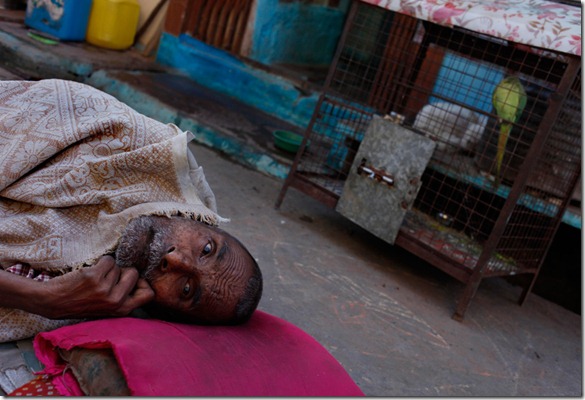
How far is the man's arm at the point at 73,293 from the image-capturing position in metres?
2.09

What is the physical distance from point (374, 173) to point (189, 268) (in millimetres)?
2261

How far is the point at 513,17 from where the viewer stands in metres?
3.65

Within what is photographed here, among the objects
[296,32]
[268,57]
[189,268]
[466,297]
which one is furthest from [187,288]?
[296,32]

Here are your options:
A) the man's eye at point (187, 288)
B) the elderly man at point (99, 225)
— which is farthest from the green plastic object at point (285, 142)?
the man's eye at point (187, 288)

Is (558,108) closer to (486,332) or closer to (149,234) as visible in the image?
(486,332)

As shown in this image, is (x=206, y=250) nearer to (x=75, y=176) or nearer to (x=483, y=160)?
(x=75, y=176)

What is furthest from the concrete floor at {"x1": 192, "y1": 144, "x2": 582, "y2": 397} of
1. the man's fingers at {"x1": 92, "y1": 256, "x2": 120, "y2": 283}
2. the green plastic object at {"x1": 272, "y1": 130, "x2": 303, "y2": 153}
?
the man's fingers at {"x1": 92, "y1": 256, "x2": 120, "y2": 283}

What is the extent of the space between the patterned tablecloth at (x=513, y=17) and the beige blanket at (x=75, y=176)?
6.69 ft

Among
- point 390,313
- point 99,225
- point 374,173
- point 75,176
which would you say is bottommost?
point 390,313

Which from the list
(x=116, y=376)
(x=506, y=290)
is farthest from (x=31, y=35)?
(x=116, y=376)

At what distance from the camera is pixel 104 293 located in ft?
6.99

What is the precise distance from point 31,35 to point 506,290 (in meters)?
5.23

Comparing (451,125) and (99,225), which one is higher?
(451,125)

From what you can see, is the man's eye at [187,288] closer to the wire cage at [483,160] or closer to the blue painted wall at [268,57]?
the wire cage at [483,160]
